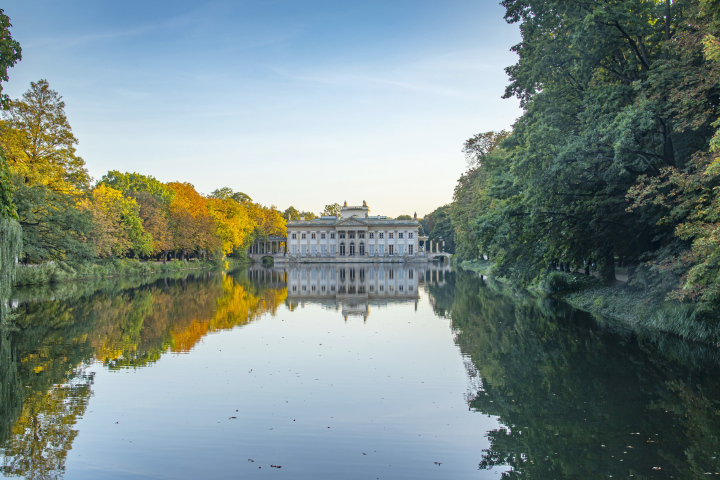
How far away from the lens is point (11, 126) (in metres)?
29.1

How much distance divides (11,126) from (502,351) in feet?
93.5

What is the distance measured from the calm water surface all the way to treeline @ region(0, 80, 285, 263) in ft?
15.6

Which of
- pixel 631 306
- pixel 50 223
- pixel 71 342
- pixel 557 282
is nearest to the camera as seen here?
pixel 71 342

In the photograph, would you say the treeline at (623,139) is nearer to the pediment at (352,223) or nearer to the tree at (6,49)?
the tree at (6,49)

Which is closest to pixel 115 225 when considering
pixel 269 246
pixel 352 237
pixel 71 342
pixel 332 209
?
pixel 71 342

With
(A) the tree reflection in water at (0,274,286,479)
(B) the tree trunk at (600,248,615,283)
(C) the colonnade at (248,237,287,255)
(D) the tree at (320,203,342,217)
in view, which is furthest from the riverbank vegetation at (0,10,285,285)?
(D) the tree at (320,203,342,217)

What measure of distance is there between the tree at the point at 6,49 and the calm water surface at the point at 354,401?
6.20m

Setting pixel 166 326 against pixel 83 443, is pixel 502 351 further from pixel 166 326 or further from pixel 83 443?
pixel 166 326

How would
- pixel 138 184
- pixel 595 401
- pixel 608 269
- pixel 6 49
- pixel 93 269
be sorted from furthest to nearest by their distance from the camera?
pixel 138 184, pixel 93 269, pixel 608 269, pixel 6 49, pixel 595 401

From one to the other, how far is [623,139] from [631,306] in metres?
7.28

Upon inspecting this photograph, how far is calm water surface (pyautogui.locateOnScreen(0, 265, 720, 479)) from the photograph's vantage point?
263 inches

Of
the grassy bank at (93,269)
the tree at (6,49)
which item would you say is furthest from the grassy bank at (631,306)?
the grassy bank at (93,269)

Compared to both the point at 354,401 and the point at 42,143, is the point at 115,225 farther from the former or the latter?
the point at 354,401

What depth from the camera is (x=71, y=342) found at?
1465cm
